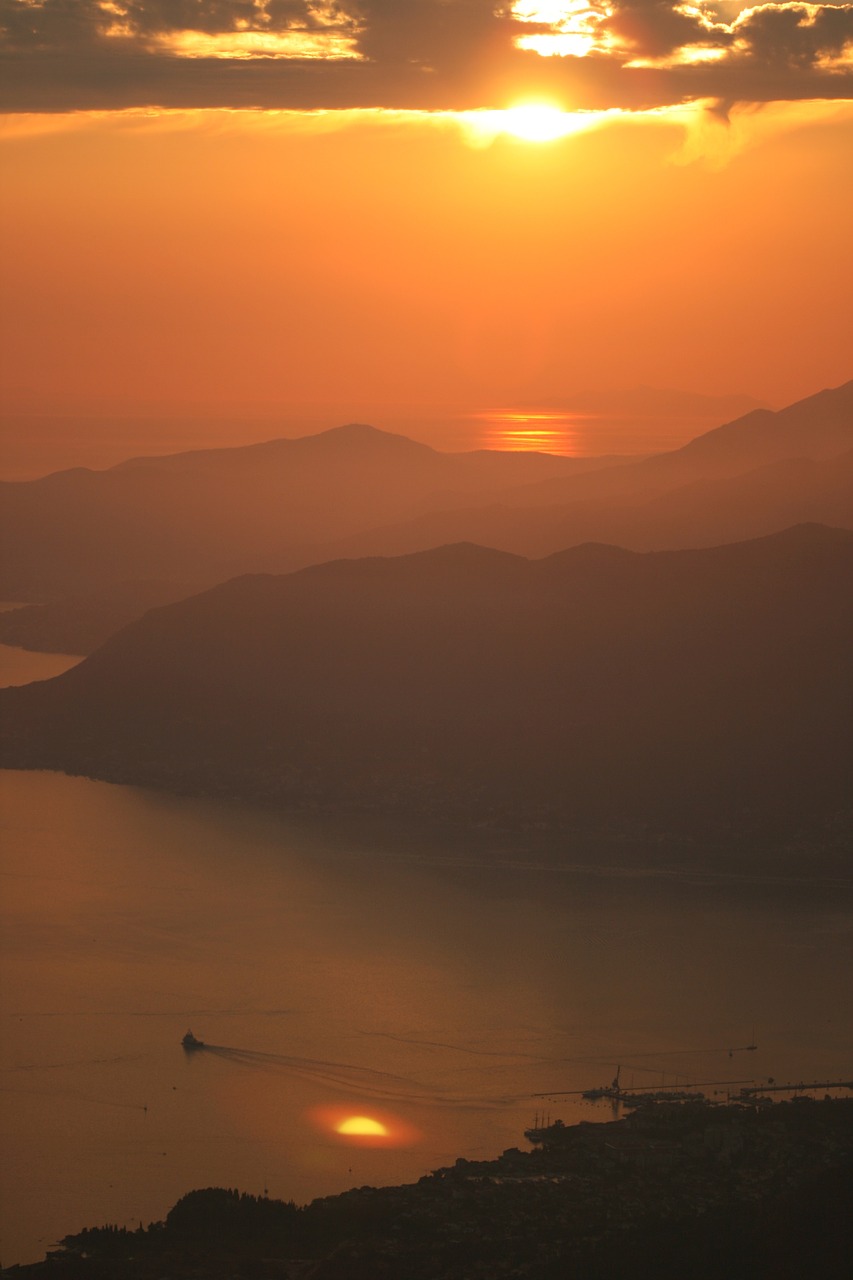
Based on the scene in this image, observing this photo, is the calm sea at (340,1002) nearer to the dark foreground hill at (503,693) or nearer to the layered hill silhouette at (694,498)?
the dark foreground hill at (503,693)

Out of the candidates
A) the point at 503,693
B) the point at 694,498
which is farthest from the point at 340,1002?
the point at 694,498

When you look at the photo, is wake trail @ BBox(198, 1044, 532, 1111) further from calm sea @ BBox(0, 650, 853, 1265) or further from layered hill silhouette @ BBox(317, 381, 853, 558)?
layered hill silhouette @ BBox(317, 381, 853, 558)

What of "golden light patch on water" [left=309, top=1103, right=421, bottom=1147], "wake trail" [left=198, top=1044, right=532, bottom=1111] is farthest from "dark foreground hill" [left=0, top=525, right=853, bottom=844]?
"golden light patch on water" [left=309, top=1103, right=421, bottom=1147]

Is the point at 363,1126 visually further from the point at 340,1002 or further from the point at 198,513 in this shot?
the point at 198,513

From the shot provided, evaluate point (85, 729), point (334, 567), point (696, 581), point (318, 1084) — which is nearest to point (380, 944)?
point (318, 1084)

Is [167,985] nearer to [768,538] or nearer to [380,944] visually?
[380,944]

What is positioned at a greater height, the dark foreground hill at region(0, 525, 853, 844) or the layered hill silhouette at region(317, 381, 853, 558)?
the layered hill silhouette at region(317, 381, 853, 558)
